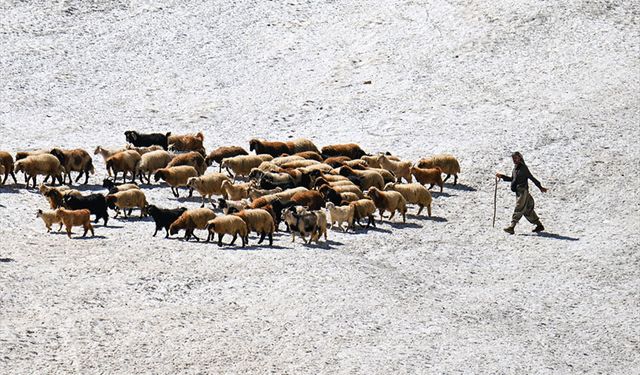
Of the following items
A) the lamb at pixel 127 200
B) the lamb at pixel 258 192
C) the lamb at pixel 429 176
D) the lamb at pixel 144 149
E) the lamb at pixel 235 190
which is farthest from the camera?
the lamb at pixel 144 149

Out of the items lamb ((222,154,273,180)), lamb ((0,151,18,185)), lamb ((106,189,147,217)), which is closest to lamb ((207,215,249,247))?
lamb ((106,189,147,217))

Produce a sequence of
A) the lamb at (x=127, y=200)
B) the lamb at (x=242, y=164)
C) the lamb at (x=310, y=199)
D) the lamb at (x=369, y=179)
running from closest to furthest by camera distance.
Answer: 1. the lamb at (x=310, y=199)
2. the lamb at (x=127, y=200)
3. the lamb at (x=369, y=179)
4. the lamb at (x=242, y=164)

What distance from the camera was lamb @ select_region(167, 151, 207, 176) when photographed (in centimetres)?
3088

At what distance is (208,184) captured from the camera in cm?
2906

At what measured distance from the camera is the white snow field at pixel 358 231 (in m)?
20.5

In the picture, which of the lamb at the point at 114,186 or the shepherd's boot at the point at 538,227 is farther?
the lamb at the point at 114,186

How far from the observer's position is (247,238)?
2534 centimetres

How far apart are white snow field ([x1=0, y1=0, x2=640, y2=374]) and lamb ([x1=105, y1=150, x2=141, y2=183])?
0.78m

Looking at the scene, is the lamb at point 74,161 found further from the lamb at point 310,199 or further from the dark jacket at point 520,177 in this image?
the dark jacket at point 520,177

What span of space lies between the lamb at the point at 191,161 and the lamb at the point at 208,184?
169cm

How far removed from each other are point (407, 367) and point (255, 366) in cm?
217

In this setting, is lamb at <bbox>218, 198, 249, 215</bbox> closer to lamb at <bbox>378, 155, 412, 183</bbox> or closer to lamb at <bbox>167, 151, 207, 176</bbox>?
lamb at <bbox>167, 151, 207, 176</bbox>

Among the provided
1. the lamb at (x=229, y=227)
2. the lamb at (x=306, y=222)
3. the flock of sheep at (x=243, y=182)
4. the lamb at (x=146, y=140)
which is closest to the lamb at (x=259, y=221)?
the flock of sheep at (x=243, y=182)

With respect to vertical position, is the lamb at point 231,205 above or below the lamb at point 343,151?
below
